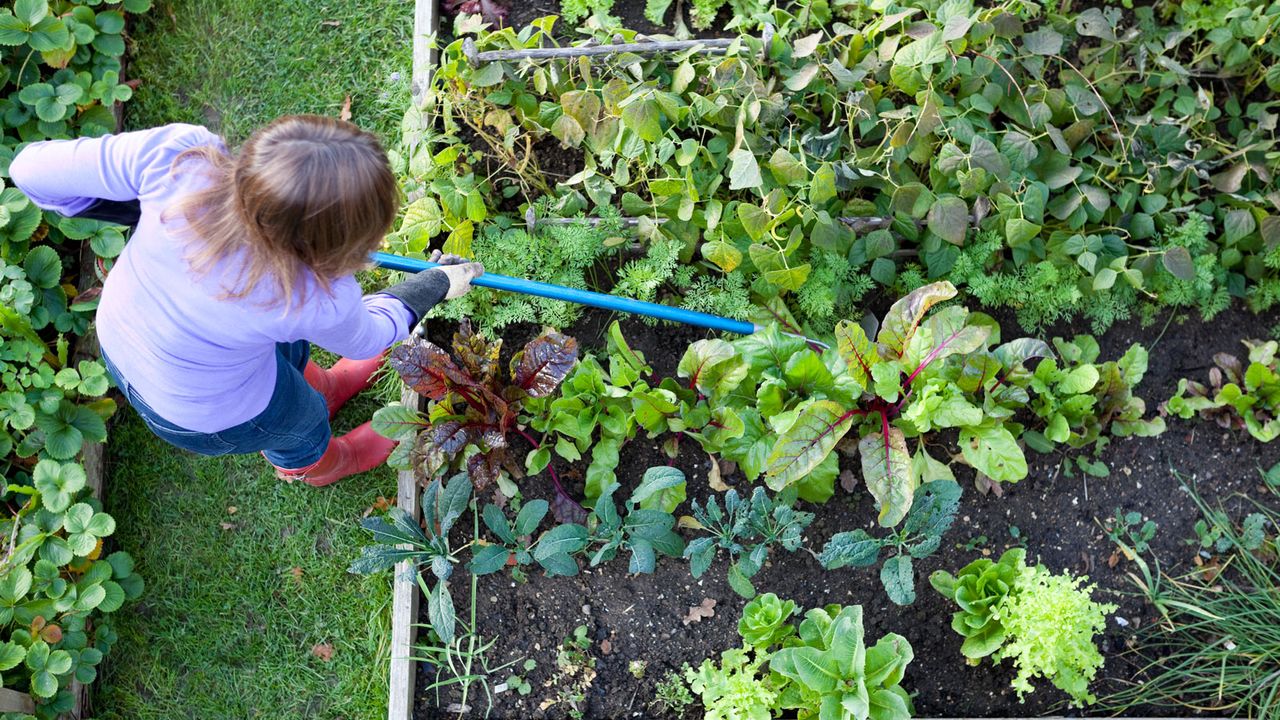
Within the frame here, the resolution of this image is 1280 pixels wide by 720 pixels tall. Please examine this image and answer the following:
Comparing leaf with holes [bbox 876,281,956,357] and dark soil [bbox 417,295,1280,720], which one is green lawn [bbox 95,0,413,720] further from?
leaf with holes [bbox 876,281,956,357]

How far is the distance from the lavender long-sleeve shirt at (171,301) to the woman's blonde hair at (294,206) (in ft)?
0.14

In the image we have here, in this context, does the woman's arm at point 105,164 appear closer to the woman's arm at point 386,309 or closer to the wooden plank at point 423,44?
the woman's arm at point 386,309

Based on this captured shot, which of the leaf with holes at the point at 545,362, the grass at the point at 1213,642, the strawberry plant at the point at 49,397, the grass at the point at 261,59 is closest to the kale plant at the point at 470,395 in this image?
the leaf with holes at the point at 545,362

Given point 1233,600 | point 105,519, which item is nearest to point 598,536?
point 105,519

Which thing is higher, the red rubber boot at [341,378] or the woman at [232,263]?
the woman at [232,263]

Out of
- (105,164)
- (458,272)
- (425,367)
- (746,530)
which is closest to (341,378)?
(425,367)

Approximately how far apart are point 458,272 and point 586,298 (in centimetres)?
44

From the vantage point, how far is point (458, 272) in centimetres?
272

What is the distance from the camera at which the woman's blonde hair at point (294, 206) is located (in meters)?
1.66

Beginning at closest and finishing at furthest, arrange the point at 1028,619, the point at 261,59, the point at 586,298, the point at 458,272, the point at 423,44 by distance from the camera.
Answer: the point at 1028,619 → the point at 458,272 → the point at 586,298 → the point at 423,44 → the point at 261,59

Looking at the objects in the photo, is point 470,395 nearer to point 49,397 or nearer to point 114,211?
point 114,211

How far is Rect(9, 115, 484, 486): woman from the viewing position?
1697 mm

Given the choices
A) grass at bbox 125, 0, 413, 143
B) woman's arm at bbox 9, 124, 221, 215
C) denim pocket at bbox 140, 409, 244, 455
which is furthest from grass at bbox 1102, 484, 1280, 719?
grass at bbox 125, 0, 413, 143

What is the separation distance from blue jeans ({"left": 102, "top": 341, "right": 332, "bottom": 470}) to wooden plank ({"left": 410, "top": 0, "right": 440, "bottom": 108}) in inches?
44.1
